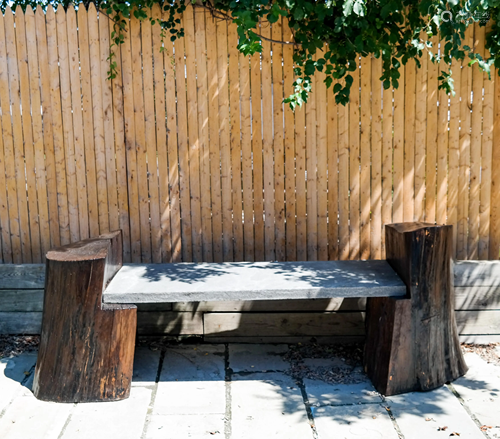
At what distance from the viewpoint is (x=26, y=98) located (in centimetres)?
452

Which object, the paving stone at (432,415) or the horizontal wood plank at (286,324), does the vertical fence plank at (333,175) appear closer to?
the horizontal wood plank at (286,324)

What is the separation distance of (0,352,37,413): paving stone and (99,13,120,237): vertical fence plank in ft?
3.93

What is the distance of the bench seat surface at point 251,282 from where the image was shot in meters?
3.69

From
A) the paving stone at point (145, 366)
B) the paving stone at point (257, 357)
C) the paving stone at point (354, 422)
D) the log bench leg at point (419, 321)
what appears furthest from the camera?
the paving stone at point (257, 357)

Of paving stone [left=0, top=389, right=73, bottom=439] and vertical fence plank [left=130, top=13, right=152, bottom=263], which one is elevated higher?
vertical fence plank [left=130, top=13, right=152, bottom=263]

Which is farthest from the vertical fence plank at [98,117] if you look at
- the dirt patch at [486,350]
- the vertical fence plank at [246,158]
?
the dirt patch at [486,350]

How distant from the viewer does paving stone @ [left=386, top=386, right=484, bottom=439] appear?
3.32 meters

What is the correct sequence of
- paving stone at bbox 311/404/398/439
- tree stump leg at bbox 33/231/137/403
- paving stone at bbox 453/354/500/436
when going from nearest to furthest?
paving stone at bbox 311/404/398/439
paving stone at bbox 453/354/500/436
tree stump leg at bbox 33/231/137/403

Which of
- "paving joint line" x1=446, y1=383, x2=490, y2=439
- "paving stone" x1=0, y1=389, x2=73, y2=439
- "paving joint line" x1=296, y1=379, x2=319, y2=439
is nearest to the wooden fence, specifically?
"paving joint line" x1=296, y1=379, x2=319, y2=439

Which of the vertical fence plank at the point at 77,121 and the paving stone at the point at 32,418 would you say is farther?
the vertical fence plank at the point at 77,121

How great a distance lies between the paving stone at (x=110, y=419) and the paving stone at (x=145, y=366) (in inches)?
7.3

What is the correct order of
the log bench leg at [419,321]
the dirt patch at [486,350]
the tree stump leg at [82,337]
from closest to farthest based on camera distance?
the tree stump leg at [82,337]
the log bench leg at [419,321]
the dirt patch at [486,350]

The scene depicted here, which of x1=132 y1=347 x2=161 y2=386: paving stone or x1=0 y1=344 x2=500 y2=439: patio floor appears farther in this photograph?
x1=132 y1=347 x2=161 y2=386: paving stone

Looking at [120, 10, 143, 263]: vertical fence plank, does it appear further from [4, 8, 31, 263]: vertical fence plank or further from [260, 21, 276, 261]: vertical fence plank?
[260, 21, 276, 261]: vertical fence plank
